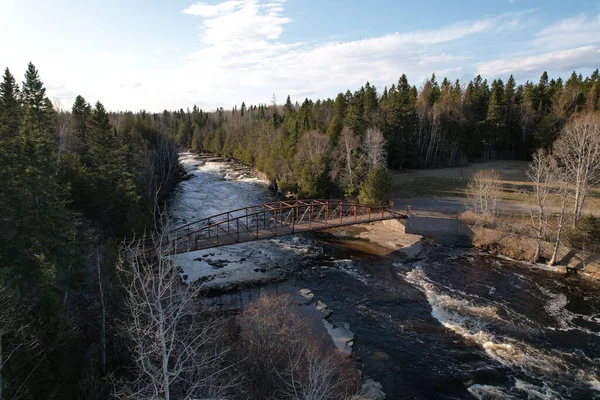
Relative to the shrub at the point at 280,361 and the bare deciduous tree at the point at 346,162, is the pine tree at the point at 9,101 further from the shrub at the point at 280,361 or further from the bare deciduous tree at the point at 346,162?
the bare deciduous tree at the point at 346,162

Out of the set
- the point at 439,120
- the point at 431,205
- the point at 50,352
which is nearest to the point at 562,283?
the point at 431,205

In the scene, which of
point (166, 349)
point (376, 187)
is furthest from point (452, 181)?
point (166, 349)

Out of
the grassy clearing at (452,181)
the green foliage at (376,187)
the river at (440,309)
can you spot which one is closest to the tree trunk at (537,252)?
the river at (440,309)

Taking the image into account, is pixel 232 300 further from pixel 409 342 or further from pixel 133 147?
pixel 133 147

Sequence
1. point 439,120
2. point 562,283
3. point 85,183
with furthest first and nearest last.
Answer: point 439,120
point 85,183
point 562,283

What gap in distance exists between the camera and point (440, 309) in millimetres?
25312

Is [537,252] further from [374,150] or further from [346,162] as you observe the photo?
[346,162]

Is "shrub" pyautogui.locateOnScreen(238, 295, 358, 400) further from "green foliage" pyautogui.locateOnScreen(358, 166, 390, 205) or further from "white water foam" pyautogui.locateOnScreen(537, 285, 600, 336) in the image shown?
"green foliage" pyautogui.locateOnScreen(358, 166, 390, 205)

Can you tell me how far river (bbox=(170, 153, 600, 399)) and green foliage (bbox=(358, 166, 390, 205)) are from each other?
802cm

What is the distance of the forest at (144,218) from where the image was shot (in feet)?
42.6

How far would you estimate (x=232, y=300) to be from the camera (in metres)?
27.1

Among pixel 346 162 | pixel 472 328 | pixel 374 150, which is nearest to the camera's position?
pixel 472 328

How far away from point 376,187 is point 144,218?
90.2 ft

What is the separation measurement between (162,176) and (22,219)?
46840 mm
